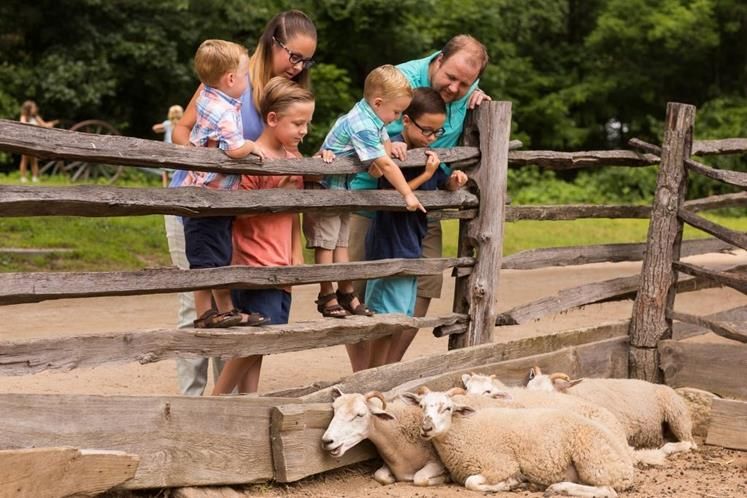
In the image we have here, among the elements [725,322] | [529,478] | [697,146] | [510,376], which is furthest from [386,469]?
[697,146]

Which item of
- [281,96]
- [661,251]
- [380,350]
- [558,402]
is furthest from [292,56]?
[661,251]

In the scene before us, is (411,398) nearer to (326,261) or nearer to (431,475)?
(431,475)

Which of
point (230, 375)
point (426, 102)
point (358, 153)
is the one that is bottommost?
point (230, 375)

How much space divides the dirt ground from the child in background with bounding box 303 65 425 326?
97cm

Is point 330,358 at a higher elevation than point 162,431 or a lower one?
lower

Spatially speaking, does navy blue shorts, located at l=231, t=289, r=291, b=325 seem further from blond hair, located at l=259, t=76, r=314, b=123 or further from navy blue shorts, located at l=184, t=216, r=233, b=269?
blond hair, located at l=259, t=76, r=314, b=123

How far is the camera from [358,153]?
6.21m

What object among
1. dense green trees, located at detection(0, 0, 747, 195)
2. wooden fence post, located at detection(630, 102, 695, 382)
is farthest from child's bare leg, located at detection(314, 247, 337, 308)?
dense green trees, located at detection(0, 0, 747, 195)

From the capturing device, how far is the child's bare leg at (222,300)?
5875 millimetres

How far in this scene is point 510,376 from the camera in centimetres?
705

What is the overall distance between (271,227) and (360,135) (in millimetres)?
675

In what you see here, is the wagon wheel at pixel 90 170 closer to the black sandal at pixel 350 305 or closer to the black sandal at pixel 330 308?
the black sandal at pixel 350 305


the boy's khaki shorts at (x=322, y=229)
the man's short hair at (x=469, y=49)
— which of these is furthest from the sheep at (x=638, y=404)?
the man's short hair at (x=469, y=49)

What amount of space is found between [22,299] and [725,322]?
4.79 metres
